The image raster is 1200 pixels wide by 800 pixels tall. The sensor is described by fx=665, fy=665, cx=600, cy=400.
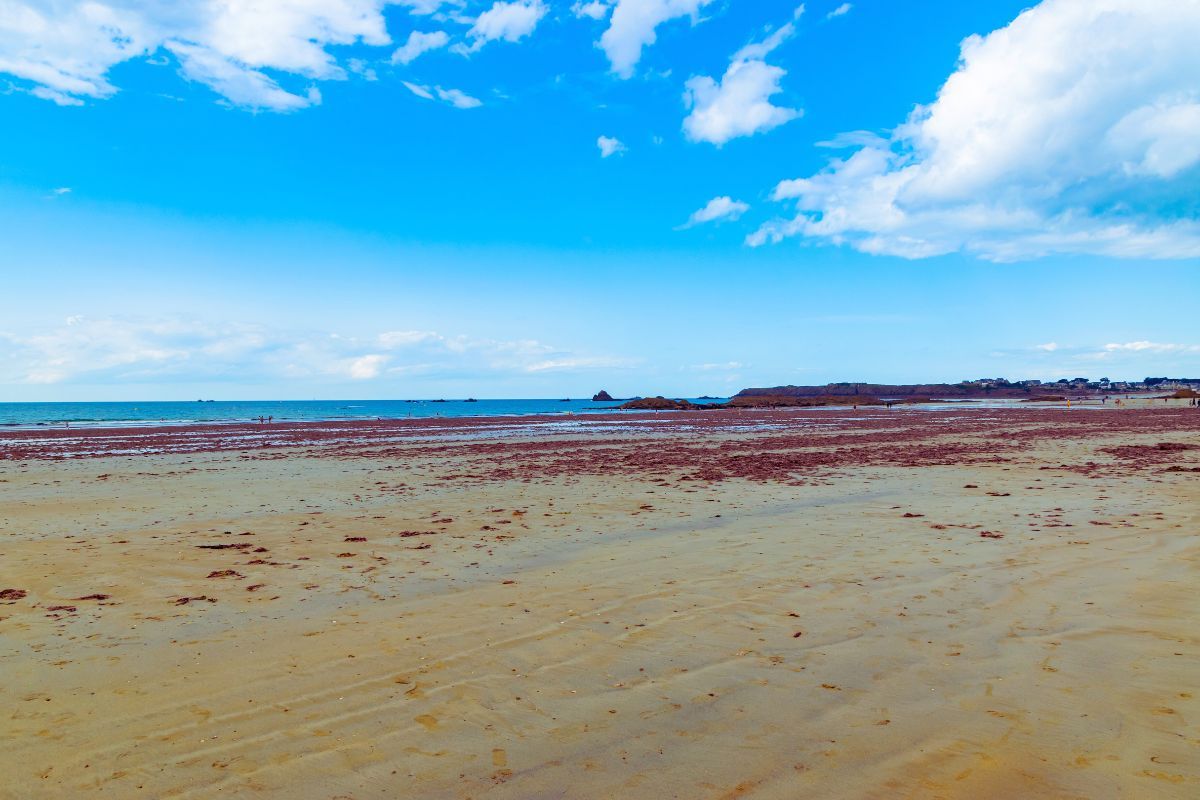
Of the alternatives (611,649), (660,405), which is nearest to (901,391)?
(660,405)

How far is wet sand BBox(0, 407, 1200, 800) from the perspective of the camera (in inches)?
155

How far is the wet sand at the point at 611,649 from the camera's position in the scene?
12.9 feet

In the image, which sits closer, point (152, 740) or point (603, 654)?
point (152, 740)

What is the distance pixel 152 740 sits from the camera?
4328 millimetres

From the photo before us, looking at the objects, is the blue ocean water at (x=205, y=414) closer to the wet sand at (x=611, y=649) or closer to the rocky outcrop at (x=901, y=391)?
the wet sand at (x=611, y=649)

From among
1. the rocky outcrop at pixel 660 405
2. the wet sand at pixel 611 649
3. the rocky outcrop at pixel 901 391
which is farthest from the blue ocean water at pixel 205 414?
the rocky outcrop at pixel 901 391

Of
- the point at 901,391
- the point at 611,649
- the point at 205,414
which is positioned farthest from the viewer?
the point at 901,391

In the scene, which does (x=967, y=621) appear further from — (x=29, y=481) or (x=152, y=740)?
(x=29, y=481)

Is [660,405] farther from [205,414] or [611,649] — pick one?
[611,649]

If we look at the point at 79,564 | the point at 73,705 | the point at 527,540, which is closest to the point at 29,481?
the point at 79,564

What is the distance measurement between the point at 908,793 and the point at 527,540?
7382mm

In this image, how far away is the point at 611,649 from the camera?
5805 millimetres

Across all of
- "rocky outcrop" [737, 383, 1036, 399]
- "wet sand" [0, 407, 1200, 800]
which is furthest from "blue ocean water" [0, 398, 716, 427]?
"rocky outcrop" [737, 383, 1036, 399]

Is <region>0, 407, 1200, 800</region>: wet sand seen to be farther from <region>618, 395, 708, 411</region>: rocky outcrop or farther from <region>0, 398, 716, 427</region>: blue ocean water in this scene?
<region>618, 395, 708, 411</region>: rocky outcrop
